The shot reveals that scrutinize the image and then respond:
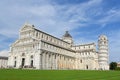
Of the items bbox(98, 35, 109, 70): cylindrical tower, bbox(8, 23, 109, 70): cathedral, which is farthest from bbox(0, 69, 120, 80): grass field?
bbox(98, 35, 109, 70): cylindrical tower

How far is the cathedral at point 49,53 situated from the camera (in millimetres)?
67875

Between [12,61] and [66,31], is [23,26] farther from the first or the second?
[66,31]

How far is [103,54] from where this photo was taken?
→ 94.6 m

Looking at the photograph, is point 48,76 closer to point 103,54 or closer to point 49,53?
point 49,53

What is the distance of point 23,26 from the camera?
77000 mm

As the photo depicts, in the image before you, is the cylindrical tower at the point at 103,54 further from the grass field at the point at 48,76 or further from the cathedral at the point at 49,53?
the grass field at the point at 48,76

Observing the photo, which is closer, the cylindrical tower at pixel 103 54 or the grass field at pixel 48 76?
the grass field at pixel 48 76

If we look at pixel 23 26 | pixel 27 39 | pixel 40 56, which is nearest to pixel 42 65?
pixel 40 56

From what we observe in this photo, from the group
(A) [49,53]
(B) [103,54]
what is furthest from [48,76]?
(B) [103,54]

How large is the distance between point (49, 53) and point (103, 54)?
35850 mm

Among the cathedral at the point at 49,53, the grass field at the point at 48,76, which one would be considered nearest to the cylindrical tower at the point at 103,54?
the cathedral at the point at 49,53

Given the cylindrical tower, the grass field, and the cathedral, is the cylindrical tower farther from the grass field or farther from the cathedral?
the grass field

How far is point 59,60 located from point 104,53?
28999 millimetres

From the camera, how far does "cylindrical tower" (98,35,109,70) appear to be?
310 feet
